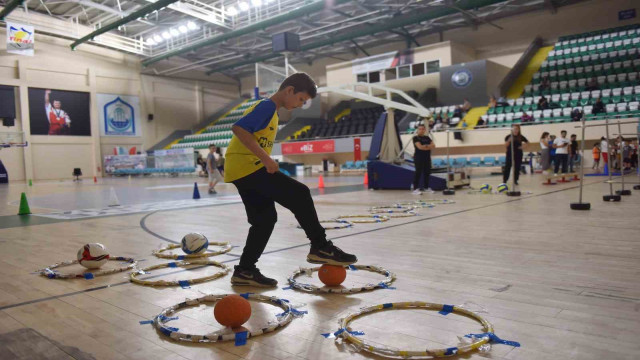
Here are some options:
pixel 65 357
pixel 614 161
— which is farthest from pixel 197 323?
pixel 614 161

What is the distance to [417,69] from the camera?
102ft

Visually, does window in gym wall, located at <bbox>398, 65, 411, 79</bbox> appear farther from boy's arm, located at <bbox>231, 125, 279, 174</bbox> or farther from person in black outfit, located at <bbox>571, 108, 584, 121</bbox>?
boy's arm, located at <bbox>231, 125, 279, 174</bbox>

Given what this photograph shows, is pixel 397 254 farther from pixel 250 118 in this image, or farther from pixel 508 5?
pixel 508 5

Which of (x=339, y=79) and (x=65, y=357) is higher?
(x=339, y=79)

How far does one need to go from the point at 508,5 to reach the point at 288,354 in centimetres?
2987

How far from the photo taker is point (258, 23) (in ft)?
92.1

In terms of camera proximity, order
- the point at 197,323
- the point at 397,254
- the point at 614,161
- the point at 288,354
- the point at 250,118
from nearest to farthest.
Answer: the point at 288,354 → the point at 197,323 → the point at 250,118 → the point at 397,254 → the point at 614,161

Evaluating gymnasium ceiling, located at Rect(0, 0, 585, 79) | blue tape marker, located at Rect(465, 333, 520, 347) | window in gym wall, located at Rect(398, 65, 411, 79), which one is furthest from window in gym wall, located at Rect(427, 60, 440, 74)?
blue tape marker, located at Rect(465, 333, 520, 347)

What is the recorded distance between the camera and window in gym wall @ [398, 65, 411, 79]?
103 ft

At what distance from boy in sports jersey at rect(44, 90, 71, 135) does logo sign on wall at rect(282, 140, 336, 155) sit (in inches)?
669

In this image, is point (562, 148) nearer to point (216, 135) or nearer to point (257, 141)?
point (257, 141)

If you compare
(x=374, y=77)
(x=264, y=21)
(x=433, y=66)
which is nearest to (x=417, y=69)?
(x=433, y=66)

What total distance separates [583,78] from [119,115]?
33651 millimetres

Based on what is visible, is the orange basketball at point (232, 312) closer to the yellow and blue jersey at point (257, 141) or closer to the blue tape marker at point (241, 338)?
the blue tape marker at point (241, 338)
